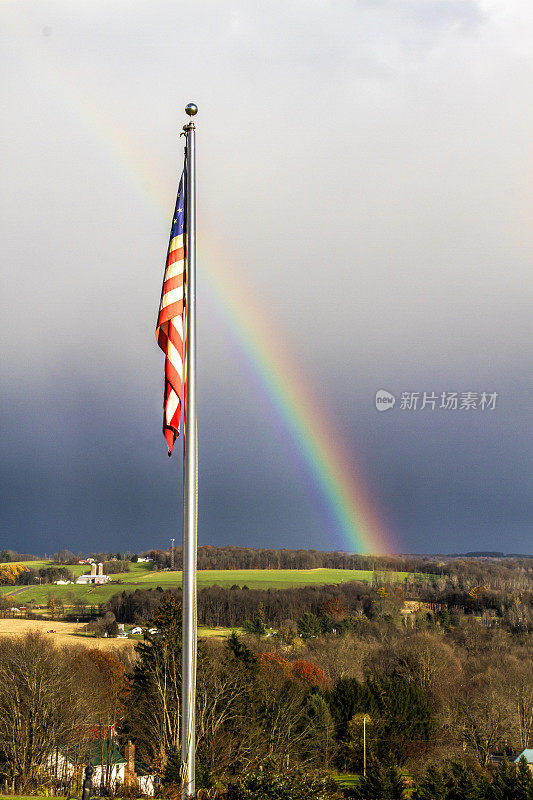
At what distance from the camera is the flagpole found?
11227mm

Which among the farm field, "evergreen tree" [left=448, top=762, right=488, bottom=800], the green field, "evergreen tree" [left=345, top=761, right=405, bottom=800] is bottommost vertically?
"evergreen tree" [left=345, top=761, right=405, bottom=800]

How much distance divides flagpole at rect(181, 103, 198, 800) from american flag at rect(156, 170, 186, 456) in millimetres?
120

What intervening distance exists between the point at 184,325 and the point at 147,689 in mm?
36703

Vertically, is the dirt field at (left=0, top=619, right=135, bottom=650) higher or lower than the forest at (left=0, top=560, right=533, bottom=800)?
higher

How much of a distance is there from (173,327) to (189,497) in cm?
271

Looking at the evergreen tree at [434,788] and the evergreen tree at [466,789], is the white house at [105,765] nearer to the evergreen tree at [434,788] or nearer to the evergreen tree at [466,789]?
the evergreen tree at [434,788]

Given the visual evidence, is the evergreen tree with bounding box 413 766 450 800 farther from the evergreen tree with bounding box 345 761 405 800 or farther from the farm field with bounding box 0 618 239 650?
the farm field with bounding box 0 618 239 650

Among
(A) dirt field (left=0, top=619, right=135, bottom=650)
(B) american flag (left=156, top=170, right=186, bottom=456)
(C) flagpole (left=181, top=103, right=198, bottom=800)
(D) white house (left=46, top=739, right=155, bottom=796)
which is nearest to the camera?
(C) flagpole (left=181, top=103, right=198, bottom=800)

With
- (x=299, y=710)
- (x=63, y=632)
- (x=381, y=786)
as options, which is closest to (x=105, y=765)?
(x=299, y=710)

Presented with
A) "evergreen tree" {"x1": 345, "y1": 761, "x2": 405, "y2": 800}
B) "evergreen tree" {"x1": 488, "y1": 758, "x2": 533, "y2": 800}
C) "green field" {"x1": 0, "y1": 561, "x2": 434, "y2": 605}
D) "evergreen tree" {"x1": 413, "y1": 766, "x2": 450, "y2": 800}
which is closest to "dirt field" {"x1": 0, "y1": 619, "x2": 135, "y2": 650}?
"green field" {"x1": 0, "y1": 561, "x2": 434, "y2": 605}

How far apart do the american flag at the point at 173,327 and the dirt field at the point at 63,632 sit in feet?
309

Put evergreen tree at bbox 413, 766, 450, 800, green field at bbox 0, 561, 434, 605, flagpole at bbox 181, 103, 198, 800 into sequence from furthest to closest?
green field at bbox 0, 561, 434, 605
evergreen tree at bbox 413, 766, 450, 800
flagpole at bbox 181, 103, 198, 800

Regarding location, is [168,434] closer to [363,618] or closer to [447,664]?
[447,664]

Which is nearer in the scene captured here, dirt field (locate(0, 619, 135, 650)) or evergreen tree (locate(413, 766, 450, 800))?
evergreen tree (locate(413, 766, 450, 800))
